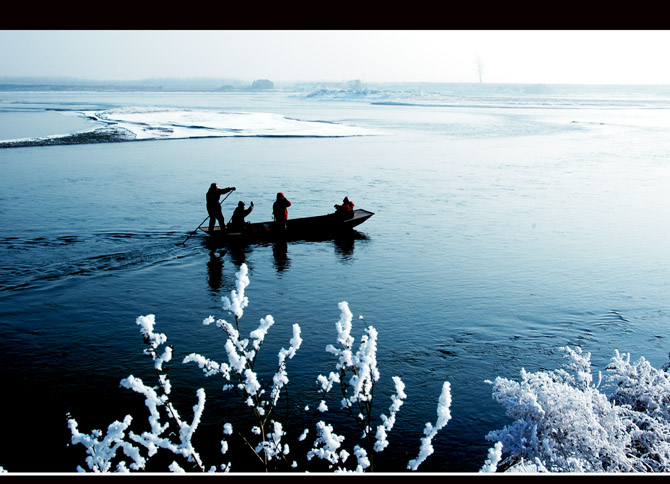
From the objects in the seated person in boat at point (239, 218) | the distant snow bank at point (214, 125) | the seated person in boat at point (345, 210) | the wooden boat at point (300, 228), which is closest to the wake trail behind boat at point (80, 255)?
the wooden boat at point (300, 228)

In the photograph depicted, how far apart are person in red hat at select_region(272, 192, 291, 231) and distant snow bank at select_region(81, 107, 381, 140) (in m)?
30.7

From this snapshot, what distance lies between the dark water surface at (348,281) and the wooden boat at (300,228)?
2.00 ft

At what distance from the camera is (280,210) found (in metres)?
19.5

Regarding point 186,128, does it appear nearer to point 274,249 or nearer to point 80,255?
point 274,249

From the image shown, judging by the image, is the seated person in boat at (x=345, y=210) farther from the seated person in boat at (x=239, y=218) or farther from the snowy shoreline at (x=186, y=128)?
the snowy shoreline at (x=186, y=128)

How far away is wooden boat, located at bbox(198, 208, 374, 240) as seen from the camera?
19.7 m

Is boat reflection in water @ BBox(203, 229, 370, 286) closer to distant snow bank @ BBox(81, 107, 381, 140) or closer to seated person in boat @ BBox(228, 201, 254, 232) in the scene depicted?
seated person in boat @ BBox(228, 201, 254, 232)

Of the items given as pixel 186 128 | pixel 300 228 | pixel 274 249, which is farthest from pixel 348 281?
pixel 186 128

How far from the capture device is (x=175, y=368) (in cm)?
1074

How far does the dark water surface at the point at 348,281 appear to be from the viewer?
389 inches

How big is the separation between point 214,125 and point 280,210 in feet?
135
